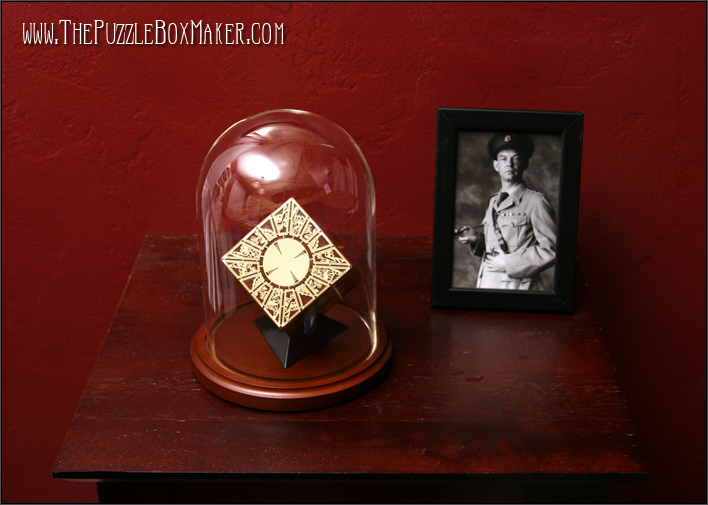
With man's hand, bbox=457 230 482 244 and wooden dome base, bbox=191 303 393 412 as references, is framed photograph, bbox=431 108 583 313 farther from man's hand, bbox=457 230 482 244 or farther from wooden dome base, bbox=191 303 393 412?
wooden dome base, bbox=191 303 393 412

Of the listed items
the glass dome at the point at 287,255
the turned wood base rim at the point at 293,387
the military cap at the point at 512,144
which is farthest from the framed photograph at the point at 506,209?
the turned wood base rim at the point at 293,387

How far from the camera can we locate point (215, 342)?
0.91 metres

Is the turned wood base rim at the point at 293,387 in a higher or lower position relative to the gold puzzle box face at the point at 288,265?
lower

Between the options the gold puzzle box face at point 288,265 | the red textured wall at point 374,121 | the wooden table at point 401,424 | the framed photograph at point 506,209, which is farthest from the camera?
the red textured wall at point 374,121

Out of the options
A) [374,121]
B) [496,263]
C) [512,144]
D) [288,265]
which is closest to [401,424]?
[288,265]

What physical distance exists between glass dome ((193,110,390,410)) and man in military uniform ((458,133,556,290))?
0.65 feet

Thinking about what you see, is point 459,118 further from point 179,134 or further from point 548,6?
point 179,134

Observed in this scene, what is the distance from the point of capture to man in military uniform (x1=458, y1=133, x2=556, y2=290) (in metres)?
1.02

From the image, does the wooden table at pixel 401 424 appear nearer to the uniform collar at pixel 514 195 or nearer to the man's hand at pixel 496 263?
the man's hand at pixel 496 263

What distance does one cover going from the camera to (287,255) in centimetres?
86

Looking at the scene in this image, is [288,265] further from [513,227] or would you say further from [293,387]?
[513,227]

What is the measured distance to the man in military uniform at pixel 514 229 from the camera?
1.02 meters

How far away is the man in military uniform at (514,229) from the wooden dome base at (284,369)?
0.76 ft

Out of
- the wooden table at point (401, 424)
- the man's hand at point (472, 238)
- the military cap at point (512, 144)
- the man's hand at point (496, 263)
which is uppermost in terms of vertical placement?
the military cap at point (512, 144)
